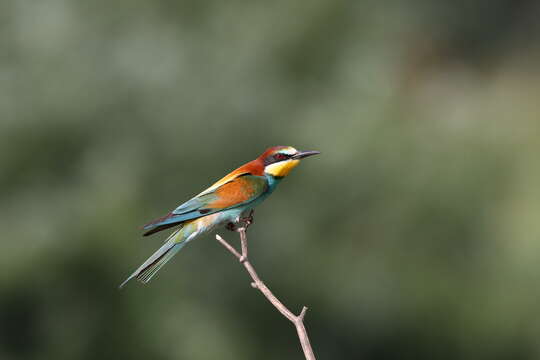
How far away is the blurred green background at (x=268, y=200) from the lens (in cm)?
1044

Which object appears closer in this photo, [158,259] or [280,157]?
[158,259]

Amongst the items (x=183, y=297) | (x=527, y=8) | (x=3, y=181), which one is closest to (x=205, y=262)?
(x=183, y=297)

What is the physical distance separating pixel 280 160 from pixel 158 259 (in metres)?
0.49

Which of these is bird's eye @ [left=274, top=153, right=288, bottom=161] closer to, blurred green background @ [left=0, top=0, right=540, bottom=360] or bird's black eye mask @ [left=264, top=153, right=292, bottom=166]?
bird's black eye mask @ [left=264, top=153, right=292, bottom=166]

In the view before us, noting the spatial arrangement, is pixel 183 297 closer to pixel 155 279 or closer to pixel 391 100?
pixel 155 279

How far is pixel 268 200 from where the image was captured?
37.5 feet

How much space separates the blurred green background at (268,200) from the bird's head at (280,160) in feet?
21.1

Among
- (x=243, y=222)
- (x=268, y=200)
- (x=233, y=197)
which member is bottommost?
(x=268, y=200)

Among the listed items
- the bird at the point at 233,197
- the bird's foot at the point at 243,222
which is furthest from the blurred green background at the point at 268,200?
the bird at the point at 233,197

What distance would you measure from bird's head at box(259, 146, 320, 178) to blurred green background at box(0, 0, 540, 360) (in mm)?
6431

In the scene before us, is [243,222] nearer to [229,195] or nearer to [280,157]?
[229,195]

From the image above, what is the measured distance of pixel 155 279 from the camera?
9.96m

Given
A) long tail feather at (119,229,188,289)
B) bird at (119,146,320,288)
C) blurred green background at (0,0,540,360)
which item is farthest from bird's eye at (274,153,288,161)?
blurred green background at (0,0,540,360)

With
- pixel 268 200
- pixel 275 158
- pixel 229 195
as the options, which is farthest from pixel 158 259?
pixel 268 200
